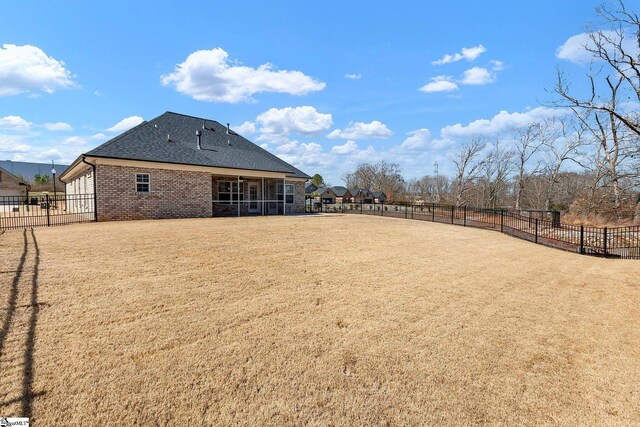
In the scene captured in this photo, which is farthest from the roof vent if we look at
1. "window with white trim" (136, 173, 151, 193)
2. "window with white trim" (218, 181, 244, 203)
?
"window with white trim" (136, 173, 151, 193)

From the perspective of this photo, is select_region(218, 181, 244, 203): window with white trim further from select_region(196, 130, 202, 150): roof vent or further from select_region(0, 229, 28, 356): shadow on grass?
select_region(0, 229, 28, 356): shadow on grass

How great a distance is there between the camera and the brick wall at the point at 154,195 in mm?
14016

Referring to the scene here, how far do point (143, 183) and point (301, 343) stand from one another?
14645 millimetres

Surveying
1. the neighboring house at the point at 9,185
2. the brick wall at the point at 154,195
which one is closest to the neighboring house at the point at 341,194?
the neighboring house at the point at 9,185

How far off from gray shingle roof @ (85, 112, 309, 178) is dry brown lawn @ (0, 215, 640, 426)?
1000 centimetres

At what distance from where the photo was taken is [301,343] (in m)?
3.40

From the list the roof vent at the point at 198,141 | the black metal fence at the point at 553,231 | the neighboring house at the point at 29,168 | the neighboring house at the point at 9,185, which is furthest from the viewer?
the neighboring house at the point at 29,168

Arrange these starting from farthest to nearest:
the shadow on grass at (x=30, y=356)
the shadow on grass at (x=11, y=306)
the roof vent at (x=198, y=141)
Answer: the roof vent at (x=198, y=141)
the shadow on grass at (x=11, y=306)
the shadow on grass at (x=30, y=356)

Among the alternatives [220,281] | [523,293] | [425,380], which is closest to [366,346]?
[425,380]

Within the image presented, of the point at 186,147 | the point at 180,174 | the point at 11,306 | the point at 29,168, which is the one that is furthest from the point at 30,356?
the point at 29,168

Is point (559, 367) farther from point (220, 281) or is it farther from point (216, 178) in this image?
point (216, 178)

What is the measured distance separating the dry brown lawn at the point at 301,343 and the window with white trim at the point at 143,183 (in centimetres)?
901

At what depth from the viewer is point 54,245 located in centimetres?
718

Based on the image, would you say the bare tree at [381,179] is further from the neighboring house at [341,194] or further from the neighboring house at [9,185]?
the neighboring house at [9,185]
